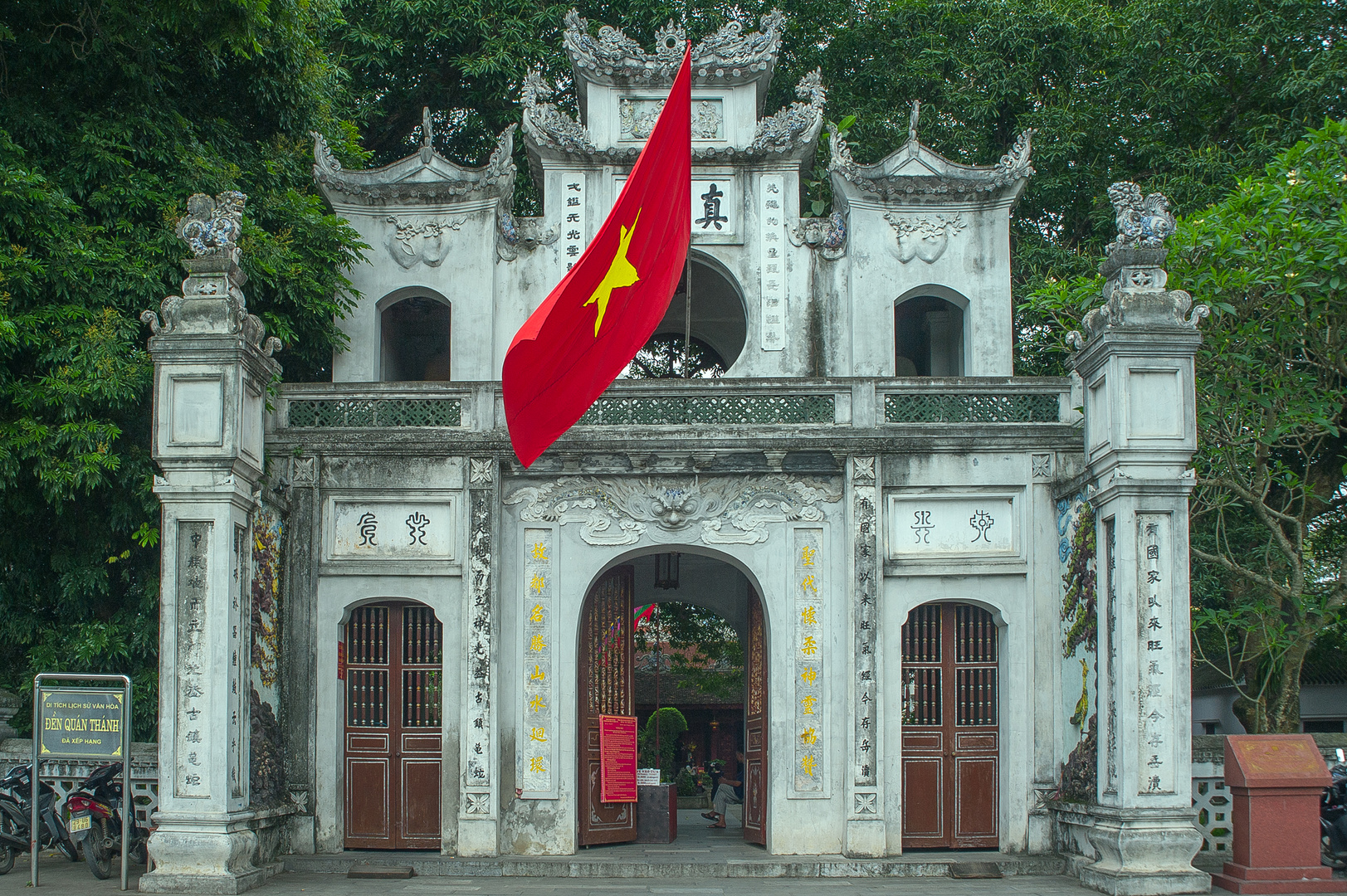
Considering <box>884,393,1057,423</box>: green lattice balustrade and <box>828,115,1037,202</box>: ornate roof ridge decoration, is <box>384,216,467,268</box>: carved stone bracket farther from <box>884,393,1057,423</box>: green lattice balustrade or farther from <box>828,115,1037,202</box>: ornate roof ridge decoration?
<box>884,393,1057,423</box>: green lattice balustrade

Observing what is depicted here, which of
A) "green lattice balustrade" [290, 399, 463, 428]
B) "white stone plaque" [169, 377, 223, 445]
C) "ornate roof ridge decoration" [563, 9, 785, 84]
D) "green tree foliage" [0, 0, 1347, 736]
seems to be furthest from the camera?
"ornate roof ridge decoration" [563, 9, 785, 84]

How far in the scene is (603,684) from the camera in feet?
46.3

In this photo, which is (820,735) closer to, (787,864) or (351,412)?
(787,864)

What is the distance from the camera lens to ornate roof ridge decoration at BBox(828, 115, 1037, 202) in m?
15.1

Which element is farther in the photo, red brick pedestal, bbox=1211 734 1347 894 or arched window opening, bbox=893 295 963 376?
arched window opening, bbox=893 295 963 376

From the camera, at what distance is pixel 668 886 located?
12.0m

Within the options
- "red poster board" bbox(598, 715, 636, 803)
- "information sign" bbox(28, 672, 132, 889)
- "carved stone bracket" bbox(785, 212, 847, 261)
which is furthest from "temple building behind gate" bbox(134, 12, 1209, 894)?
"carved stone bracket" bbox(785, 212, 847, 261)

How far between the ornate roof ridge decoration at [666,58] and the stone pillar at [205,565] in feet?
16.0

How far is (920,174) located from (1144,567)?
5628 millimetres

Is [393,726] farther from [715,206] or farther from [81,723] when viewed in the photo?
[715,206]

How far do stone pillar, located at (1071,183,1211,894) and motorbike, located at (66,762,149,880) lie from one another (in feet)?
28.9

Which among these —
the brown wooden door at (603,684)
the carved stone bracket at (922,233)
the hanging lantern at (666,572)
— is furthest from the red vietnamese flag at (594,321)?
the hanging lantern at (666,572)

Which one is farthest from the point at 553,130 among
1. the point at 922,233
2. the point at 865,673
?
the point at 865,673

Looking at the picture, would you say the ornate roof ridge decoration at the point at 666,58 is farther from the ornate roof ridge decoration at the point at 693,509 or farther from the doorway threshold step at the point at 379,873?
the doorway threshold step at the point at 379,873
